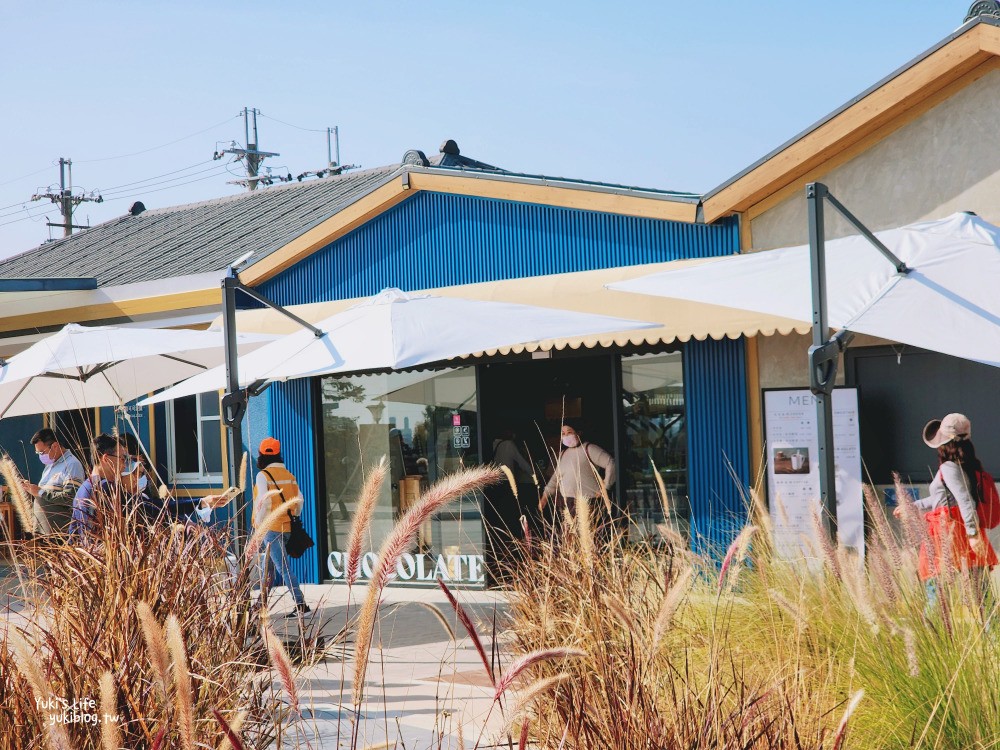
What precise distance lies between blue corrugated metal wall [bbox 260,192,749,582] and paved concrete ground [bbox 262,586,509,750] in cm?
216

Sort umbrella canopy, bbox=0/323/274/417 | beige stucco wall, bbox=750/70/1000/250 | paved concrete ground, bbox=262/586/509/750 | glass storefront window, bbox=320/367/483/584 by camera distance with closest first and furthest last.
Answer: paved concrete ground, bbox=262/586/509/750
beige stucco wall, bbox=750/70/1000/250
umbrella canopy, bbox=0/323/274/417
glass storefront window, bbox=320/367/483/584

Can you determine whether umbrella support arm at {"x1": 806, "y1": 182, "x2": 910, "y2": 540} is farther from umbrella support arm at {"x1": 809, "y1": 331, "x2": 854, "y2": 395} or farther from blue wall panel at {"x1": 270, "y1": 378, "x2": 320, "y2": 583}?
blue wall panel at {"x1": 270, "y1": 378, "x2": 320, "y2": 583}

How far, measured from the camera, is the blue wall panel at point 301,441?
12312 mm

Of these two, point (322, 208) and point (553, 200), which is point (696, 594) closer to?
point (553, 200)

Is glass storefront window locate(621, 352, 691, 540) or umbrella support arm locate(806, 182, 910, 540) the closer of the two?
umbrella support arm locate(806, 182, 910, 540)

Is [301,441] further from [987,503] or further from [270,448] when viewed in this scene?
[987,503]

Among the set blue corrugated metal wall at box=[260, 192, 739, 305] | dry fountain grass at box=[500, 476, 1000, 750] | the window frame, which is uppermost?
blue corrugated metal wall at box=[260, 192, 739, 305]

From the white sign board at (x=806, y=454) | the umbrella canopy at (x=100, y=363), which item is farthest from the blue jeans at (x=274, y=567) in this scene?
the white sign board at (x=806, y=454)

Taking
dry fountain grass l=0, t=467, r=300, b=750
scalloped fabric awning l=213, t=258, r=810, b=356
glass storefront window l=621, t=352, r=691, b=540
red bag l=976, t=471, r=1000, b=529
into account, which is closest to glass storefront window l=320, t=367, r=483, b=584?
scalloped fabric awning l=213, t=258, r=810, b=356

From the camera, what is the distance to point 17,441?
18.3m

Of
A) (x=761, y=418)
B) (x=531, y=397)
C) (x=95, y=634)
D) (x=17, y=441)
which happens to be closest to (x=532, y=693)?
(x=95, y=634)

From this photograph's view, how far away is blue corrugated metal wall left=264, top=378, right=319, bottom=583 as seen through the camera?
12.3 meters

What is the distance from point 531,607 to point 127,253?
15409mm

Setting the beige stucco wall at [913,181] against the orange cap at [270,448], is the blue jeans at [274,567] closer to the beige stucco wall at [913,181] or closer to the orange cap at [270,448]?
the orange cap at [270,448]
